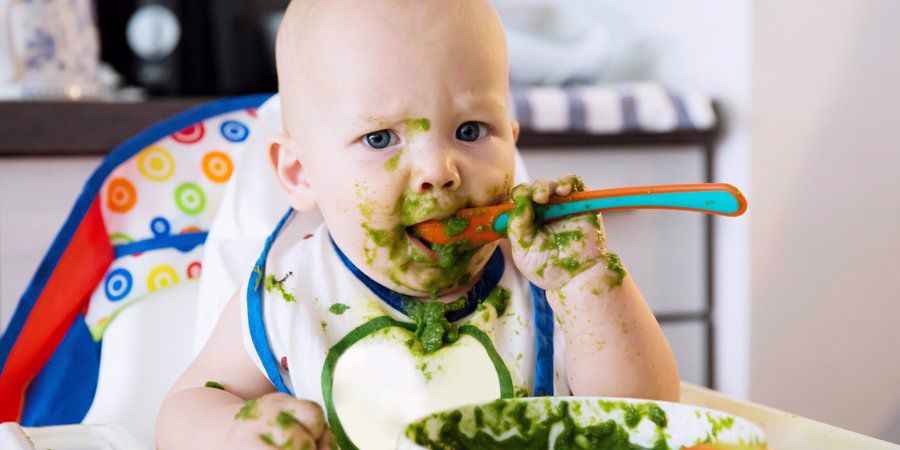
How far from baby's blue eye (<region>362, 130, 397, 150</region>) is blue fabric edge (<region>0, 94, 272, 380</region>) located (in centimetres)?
37

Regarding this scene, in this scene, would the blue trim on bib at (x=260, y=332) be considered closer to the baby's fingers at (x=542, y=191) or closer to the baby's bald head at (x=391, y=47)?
the baby's bald head at (x=391, y=47)

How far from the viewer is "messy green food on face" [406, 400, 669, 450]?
0.52m

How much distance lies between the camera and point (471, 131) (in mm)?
772

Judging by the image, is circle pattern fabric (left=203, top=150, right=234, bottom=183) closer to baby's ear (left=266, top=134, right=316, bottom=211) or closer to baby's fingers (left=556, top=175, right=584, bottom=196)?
baby's ear (left=266, top=134, right=316, bottom=211)

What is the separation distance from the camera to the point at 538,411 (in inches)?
21.4

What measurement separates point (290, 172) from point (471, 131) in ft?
0.68

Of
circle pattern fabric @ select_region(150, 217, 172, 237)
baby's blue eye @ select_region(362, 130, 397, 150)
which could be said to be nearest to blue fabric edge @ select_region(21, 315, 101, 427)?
circle pattern fabric @ select_region(150, 217, 172, 237)

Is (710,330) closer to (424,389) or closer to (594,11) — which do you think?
(594,11)

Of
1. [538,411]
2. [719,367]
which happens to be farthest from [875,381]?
[538,411]

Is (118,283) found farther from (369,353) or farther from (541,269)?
(541,269)

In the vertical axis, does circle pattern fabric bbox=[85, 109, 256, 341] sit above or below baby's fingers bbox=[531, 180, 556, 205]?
below

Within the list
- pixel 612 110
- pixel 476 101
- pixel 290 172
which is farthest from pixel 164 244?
pixel 612 110

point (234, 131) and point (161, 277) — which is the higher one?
point (234, 131)

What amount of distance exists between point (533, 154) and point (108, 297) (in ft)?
2.56
